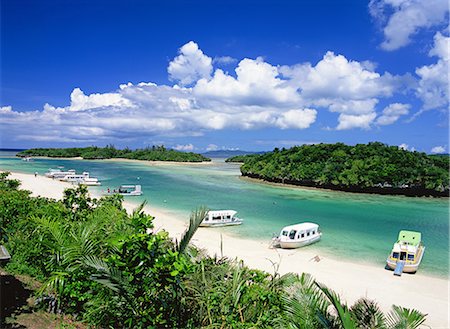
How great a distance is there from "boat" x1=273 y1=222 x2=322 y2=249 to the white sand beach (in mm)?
407

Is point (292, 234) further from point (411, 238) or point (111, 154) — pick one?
point (111, 154)

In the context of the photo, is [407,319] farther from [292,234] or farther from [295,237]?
[292,234]

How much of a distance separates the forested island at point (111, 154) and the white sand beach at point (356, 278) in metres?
98.0

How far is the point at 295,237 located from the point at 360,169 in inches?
1342

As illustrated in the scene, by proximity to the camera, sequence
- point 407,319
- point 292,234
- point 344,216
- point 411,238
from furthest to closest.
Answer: point 344,216
point 292,234
point 411,238
point 407,319

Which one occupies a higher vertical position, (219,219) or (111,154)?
(111,154)

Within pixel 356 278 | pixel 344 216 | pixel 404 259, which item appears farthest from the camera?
pixel 344 216

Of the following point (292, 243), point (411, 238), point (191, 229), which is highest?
point (191, 229)

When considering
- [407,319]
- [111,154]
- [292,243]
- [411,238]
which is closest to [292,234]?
A: [292,243]

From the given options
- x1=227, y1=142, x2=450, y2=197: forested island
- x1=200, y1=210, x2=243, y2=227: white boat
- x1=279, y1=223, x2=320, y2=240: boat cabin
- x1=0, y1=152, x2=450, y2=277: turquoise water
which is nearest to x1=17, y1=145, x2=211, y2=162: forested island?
x1=227, y1=142, x2=450, y2=197: forested island

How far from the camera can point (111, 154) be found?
407ft

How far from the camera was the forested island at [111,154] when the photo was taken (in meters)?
116

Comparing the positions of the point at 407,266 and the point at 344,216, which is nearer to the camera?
the point at 407,266

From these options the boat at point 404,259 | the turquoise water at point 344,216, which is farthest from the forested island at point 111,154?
the boat at point 404,259
